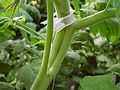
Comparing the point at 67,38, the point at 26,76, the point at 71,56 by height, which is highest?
the point at 67,38

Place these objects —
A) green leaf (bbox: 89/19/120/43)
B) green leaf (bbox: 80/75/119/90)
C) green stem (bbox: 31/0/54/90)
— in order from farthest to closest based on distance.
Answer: green leaf (bbox: 89/19/120/43), green stem (bbox: 31/0/54/90), green leaf (bbox: 80/75/119/90)

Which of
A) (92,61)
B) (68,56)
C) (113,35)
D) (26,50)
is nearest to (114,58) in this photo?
(92,61)

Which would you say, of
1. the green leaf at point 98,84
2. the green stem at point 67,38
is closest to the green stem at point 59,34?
the green stem at point 67,38

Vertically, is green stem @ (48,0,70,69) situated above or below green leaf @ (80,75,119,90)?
above

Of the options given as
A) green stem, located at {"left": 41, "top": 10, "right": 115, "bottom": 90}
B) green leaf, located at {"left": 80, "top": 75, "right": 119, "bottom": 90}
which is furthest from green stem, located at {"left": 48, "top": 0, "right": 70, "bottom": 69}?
green leaf, located at {"left": 80, "top": 75, "right": 119, "bottom": 90}

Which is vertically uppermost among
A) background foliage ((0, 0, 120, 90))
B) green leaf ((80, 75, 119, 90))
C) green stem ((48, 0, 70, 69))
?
green stem ((48, 0, 70, 69))

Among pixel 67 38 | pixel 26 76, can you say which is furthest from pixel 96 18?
pixel 26 76

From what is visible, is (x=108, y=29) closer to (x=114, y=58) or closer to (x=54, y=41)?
(x=54, y=41)

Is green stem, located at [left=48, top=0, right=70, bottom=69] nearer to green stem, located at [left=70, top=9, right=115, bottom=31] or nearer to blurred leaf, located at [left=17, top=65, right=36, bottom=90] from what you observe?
green stem, located at [left=70, top=9, right=115, bottom=31]

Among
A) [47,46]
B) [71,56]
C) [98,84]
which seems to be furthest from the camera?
[71,56]

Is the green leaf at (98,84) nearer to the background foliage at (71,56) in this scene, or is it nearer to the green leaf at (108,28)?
the background foliage at (71,56)

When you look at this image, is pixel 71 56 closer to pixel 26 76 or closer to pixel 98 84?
pixel 26 76
